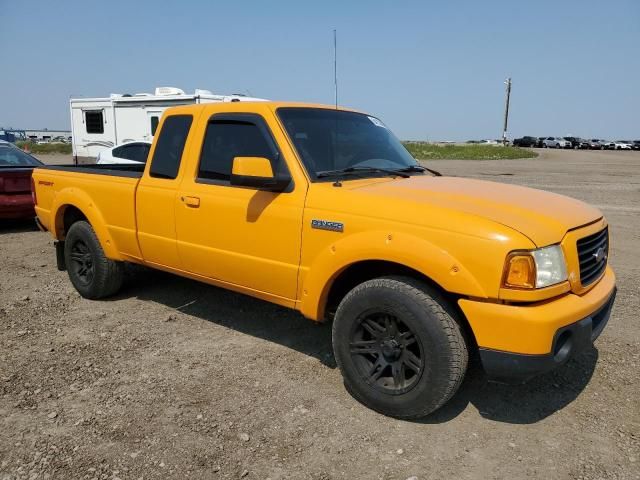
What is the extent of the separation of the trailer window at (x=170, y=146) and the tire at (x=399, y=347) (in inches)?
79.4

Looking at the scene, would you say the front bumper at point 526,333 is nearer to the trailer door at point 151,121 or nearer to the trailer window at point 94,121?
the trailer door at point 151,121

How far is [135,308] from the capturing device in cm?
516

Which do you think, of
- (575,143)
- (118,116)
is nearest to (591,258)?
(118,116)

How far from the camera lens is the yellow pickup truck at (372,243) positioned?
277cm

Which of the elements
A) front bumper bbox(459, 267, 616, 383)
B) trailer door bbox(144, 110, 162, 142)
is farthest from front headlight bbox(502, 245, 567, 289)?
trailer door bbox(144, 110, 162, 142)

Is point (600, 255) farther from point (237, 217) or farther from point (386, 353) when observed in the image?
point (237, 217)

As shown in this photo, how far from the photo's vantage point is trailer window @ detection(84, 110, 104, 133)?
1552 centimetres

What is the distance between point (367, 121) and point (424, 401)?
97.7 inches

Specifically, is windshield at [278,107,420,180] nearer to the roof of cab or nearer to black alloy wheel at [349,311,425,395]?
the roof of cab

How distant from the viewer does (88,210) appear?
5.04 meters

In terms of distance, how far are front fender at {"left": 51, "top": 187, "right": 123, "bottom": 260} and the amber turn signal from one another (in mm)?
3633

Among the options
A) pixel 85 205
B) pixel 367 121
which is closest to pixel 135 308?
pixel 85 205

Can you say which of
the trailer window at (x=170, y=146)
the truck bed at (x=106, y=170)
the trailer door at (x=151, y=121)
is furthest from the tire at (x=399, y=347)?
the trailer door at (x=151, y=121)

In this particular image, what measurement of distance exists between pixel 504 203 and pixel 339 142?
136cm
